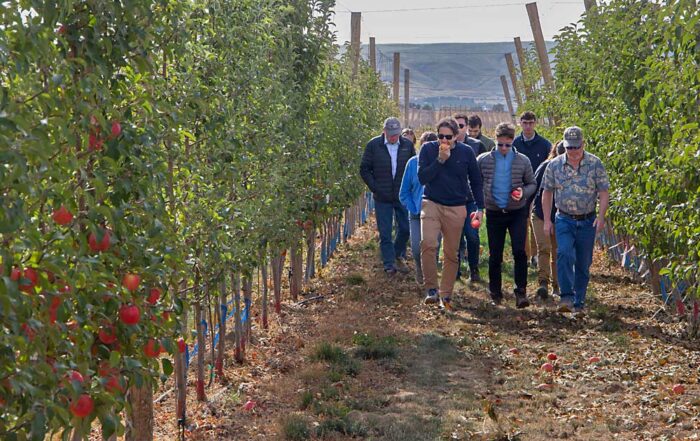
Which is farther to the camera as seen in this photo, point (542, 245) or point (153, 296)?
point (542, 245)

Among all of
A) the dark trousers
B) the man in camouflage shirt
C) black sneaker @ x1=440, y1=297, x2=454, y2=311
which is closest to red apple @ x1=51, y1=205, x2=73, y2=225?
the man in camouflage shirt

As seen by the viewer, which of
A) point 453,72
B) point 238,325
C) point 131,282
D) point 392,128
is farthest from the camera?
point 453,72

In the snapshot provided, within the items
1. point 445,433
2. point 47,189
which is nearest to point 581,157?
point 445,433

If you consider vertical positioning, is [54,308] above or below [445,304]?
above

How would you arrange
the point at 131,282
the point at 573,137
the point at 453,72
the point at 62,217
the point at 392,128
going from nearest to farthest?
the point at 62,217 < the point at 131,282 < the point at 573,137 < the point at 392,128 < the point at 453,72

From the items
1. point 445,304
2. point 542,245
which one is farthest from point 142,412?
point 542,245

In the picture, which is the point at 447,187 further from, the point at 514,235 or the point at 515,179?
the point at 514,235

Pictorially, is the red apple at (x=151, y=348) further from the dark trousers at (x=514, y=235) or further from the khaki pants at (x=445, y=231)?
the dark trousers at (x=514, y=235)

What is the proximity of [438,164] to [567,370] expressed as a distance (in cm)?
299

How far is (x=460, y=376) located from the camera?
8.60m

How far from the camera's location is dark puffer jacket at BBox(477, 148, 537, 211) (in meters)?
11.4

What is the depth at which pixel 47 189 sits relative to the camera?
3.35 meters

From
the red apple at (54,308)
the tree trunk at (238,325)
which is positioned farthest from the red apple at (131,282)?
the tree trunk at (238,325)

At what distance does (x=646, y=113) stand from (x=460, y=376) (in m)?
2.63
